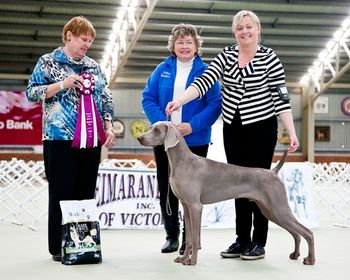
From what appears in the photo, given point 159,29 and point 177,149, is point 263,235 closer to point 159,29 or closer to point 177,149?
→ point 177,149

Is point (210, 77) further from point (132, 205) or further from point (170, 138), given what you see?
point (132, 205)

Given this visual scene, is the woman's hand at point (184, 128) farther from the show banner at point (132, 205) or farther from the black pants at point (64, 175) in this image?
the show banner at point (132, 205)

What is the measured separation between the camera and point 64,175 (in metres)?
3.76

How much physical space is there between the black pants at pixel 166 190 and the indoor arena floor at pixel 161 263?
0.75 feet

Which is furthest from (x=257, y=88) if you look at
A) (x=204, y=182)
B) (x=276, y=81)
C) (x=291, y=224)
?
(x=291, y=224)

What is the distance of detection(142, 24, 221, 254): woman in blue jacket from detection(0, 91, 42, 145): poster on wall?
14.7 metres

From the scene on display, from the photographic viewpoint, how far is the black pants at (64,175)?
3.75 meters

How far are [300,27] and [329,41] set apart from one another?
64.9 inches

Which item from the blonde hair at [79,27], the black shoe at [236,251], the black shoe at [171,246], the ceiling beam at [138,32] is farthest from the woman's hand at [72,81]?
the ceiling beam at [138,32]

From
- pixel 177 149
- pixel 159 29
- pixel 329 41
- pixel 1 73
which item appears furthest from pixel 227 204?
pixel 1 73

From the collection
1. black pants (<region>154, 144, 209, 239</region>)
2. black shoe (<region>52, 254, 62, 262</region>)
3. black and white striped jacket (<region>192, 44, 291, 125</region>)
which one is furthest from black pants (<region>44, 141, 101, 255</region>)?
black and white striped jacket (<region>192, 44, 291, 125</region>)

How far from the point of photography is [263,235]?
3963mm

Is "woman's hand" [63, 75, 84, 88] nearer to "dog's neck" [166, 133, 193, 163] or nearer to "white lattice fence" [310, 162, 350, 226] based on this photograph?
"dog's neck" [166, 133, 193, 163]

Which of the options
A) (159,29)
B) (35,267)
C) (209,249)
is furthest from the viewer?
(159,29)
